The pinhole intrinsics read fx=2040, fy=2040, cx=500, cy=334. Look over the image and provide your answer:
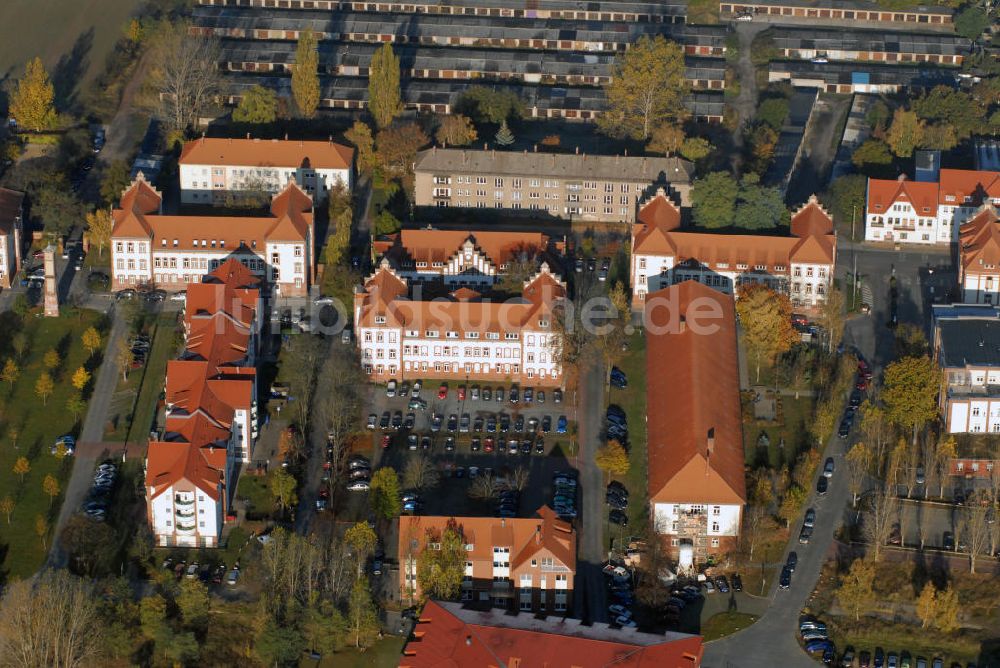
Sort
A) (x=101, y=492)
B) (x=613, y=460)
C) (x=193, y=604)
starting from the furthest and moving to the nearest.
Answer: (x=613, y=460) → (x=101, y=492) → (x=193, y=604)

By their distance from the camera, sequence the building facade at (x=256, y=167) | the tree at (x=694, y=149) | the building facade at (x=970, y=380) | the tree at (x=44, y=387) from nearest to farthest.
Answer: the building facade at (x=970, y=380) < the tree at (x=44, y=387) < the building facade at (x=256, y=167) < the tree at (x=694, y=149)

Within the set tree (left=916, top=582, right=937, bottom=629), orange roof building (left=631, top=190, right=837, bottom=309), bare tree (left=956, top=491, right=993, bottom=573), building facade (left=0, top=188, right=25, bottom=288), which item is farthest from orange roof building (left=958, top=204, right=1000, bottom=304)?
building facade (left=0, top=188, right=25, bottom=288)

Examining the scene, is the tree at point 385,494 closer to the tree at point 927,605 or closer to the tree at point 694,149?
the tree at point 927,605

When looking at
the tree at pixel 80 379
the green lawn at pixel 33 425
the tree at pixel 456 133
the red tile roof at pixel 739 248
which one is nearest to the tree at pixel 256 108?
the tree at pixel 456 133

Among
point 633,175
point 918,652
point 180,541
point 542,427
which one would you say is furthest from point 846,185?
point 180,541

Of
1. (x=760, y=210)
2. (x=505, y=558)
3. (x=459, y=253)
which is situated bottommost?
(x=505, y=558)

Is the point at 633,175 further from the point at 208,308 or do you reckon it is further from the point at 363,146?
the point at 208,308

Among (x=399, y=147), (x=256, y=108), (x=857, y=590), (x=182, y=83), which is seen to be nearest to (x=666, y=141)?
(x=399, y=147)

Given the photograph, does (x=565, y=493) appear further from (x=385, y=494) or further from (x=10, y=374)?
(x=10, y=374)
